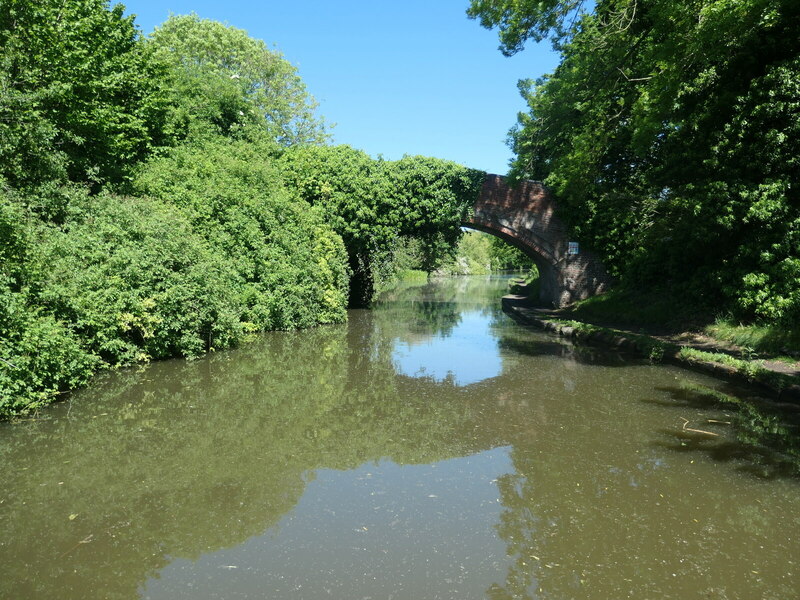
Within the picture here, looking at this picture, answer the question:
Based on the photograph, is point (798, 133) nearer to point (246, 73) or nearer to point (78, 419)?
point (78, 419)

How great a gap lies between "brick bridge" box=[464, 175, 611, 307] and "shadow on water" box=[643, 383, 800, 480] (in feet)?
42.3

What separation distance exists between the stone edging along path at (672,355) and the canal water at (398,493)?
1.71 ft

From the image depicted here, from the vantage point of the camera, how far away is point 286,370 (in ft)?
31.7

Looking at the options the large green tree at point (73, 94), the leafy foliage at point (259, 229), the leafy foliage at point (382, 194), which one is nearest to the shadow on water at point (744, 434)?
the leafy foliage at point (259, 229)

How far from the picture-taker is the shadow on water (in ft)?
17.0

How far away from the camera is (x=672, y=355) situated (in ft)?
34.2

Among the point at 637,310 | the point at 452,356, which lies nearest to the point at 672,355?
the point at 452,356

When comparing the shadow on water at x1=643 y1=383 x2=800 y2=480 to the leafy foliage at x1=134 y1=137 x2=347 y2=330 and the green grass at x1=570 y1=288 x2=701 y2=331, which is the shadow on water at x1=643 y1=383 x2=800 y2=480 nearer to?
the green grass at x1=570 y1=288 x2=701 y2=331

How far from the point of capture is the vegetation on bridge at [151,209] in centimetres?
752

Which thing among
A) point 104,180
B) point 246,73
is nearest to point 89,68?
point 104,180

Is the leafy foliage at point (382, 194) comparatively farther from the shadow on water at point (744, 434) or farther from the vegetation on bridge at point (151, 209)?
the shadow on water at point (744, 434)

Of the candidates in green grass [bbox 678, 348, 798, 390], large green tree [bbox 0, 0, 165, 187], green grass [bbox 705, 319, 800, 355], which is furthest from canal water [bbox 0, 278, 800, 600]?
large green tree [bbox 0, 0, 165, 187]

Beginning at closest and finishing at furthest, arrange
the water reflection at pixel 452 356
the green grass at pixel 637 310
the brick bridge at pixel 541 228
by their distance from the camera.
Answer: the water reflection at pixel 452 356 → the green grass at pixel 637 310 → the brick bridge at pixel 541 228

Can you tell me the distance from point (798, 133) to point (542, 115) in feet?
29.2
